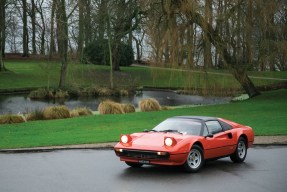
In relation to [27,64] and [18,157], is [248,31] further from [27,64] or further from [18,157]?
[27,64]

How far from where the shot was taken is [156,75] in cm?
2834

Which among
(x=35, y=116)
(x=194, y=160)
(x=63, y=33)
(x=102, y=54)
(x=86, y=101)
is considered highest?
(x=63, y=33)

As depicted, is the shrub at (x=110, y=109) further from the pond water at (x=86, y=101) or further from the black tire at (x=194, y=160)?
the black tire at (x=194, y=160)

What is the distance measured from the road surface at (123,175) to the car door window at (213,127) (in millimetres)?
888

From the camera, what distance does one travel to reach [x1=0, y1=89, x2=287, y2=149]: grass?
1801 centimetres

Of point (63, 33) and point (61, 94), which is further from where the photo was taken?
point (61, 94)

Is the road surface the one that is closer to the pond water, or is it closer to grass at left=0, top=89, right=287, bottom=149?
grass at left=0, top=89, right=287, bottom=149

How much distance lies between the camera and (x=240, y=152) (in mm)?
13195

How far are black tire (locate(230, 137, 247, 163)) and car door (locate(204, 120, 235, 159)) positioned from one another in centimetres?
26

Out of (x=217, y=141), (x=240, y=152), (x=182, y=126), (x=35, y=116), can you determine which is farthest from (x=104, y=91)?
(x=217, y=141)

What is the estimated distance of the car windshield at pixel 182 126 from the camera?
39.7ft

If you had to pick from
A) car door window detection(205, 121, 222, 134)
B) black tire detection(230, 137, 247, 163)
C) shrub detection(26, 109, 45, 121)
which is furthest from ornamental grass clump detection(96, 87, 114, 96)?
car door window detection(205, 121, 222, 134)

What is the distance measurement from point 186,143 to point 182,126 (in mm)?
1044

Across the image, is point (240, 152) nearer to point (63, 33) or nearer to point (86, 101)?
point (86, 101)
